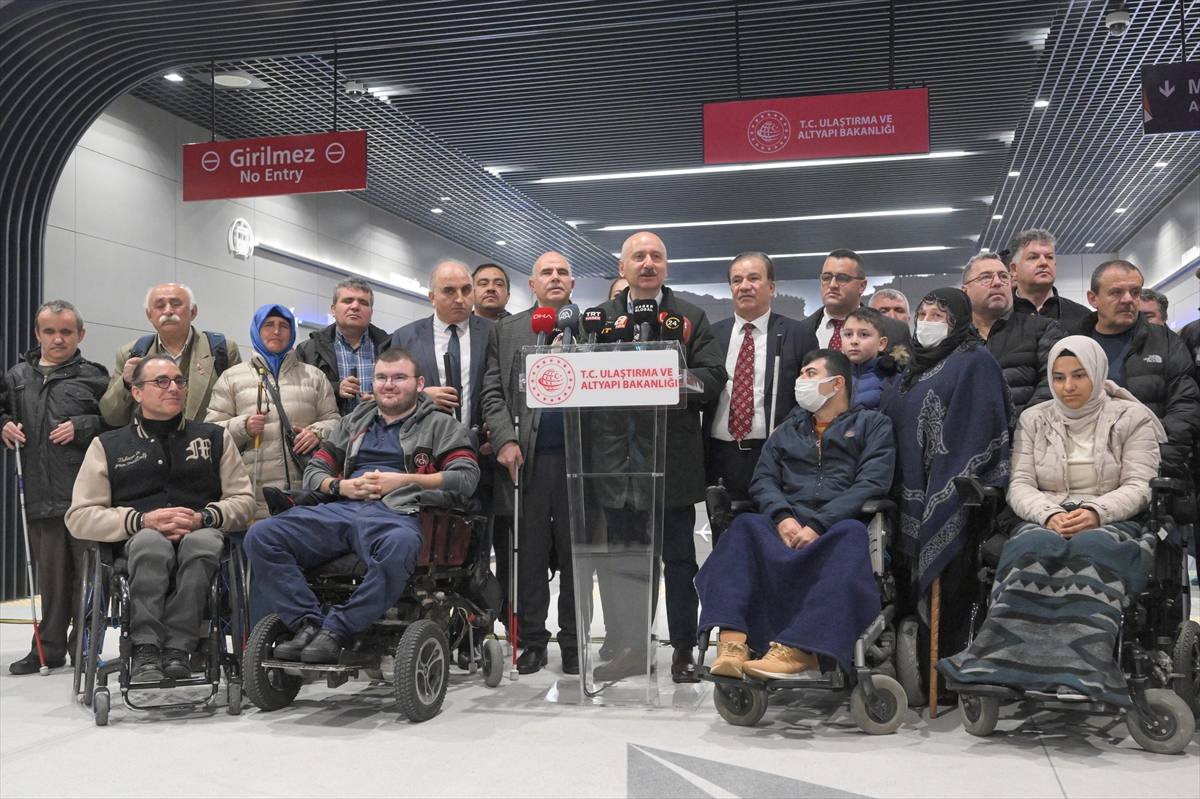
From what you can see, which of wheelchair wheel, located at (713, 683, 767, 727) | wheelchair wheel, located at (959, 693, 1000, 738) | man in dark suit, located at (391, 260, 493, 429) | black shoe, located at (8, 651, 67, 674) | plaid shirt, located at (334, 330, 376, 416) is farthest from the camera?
plaid shirt, located at (334, 330, 376, 416)

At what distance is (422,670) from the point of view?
11.0 ft

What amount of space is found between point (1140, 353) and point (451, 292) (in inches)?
108

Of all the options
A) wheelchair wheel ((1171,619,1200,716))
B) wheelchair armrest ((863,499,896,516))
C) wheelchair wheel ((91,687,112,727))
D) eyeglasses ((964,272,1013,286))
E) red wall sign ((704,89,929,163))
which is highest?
red wall sign ((704,89,929,163))

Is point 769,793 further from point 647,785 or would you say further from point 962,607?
point 962,607

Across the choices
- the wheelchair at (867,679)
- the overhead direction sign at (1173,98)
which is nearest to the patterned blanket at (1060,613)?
the wheelchair at (867,679)

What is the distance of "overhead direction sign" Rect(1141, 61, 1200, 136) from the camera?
589 cm

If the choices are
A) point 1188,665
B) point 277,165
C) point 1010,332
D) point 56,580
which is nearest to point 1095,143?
point 1010,332

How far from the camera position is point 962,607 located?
3.54 m

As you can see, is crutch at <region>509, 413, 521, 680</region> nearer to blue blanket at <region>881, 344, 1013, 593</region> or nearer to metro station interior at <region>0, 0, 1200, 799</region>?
metro station interior at <region>0, 0, 1200, 799</region>

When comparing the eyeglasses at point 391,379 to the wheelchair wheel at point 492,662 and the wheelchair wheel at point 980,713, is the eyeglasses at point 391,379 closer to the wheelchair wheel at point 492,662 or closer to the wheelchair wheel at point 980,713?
the wheelchair wheel at point 492,662

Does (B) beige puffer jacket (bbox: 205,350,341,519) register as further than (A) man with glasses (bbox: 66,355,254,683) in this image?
Yes

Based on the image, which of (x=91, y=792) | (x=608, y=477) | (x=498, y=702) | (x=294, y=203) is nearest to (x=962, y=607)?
(x=608, y=477)

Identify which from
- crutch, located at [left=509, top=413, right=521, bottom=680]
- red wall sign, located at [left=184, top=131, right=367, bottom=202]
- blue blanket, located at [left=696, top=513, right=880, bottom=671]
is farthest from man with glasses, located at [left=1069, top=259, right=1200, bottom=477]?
red wall sign, located at [left=184, top=131, right=367, bottom=202]

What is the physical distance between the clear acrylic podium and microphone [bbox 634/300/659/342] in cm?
10
